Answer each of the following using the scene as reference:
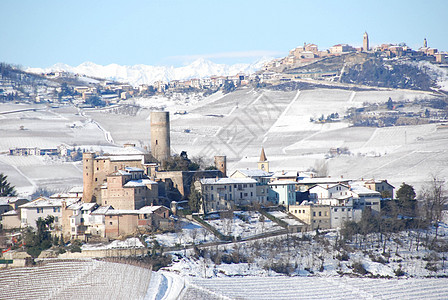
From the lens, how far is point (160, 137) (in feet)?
208

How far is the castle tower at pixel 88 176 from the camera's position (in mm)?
56188

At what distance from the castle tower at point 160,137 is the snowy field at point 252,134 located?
24396 mm

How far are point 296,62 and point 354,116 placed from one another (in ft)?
131

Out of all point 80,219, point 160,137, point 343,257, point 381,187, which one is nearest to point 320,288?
point 343,257

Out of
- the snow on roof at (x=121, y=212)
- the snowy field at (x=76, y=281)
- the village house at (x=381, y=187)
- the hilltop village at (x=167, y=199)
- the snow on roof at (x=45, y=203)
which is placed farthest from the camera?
the village house at (x=381, y=187)

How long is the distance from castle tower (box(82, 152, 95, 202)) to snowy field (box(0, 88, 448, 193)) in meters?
30.8

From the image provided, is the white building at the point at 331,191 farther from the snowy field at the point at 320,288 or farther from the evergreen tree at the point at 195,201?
the snowy field at the point at 320,288

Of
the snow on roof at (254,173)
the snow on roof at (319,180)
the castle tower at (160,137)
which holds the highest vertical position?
the castle tower at (160,137)

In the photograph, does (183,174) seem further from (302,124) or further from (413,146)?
(302,124)

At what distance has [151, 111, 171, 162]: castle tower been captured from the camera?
205 feet

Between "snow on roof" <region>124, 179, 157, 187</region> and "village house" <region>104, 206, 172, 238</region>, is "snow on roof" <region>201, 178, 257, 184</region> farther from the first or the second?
"village house" <region>104, 206, 172, 238</region>

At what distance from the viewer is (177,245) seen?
49.3m

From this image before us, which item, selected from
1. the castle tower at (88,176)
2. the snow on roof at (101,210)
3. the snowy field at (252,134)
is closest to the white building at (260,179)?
the castle tower at (88,176)

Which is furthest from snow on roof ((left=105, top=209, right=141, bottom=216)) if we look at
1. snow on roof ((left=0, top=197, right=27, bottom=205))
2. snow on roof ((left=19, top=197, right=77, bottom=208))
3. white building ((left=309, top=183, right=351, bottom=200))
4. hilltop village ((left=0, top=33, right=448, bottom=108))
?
hilltop village ((left=0, top=33, right=448, bottom=108))
